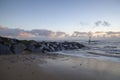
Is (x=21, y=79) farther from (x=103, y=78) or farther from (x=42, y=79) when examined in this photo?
(x=103, y=78)

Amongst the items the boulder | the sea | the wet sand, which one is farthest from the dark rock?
the wet sand

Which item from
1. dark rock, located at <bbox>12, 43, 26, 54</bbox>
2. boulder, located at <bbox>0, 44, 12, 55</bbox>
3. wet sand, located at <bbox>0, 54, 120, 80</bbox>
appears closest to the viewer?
wet sand, located at <bbox>0, 54, 120, 80</bbox>

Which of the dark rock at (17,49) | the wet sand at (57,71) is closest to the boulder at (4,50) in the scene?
the dark rock at (17,49)

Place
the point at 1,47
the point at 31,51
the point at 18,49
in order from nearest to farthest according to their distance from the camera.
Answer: the point at 1,47 < the point at 18,49 < the point at 31,51

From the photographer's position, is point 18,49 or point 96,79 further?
point 18,49

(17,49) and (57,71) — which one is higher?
(17,49)

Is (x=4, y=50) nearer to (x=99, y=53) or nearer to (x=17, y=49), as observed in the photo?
(x=17, y=49)

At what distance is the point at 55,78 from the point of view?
5.58 m

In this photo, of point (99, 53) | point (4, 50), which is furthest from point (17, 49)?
point (99, 53)

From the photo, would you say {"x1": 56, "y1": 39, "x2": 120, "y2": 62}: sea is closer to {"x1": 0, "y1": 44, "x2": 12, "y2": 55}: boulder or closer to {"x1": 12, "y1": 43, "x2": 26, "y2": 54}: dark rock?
{"x1": 12, "y1": 43, "x2": 26, "y2": 54}: dark rock

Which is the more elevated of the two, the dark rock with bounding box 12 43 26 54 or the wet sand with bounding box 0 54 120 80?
the dark rock with bounding box 12 43 26 54

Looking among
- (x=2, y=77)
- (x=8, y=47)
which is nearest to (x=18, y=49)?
(x=8, y=47)

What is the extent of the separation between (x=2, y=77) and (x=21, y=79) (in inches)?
30.2

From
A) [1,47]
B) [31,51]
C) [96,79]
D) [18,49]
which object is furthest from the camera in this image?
[31,51]
